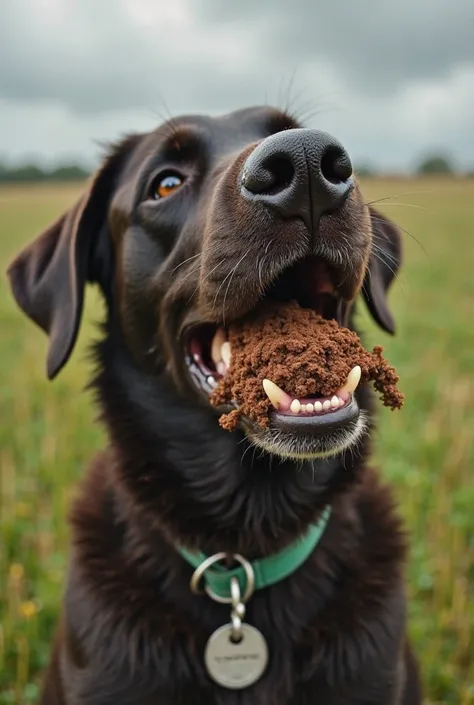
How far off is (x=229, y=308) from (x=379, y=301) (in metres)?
0.91

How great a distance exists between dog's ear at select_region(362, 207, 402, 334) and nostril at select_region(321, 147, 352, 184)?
725 millimetres


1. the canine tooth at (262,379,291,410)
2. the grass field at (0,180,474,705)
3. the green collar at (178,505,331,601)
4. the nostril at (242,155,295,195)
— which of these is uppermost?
the nostril at (242,155,295,195)

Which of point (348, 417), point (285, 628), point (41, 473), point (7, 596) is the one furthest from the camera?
point (41, 473)

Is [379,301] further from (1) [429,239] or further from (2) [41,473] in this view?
(1) [429,239]

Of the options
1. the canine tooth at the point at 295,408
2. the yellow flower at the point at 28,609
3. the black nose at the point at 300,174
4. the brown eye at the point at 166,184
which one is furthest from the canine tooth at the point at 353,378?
the yellow flower at the point at 28,609

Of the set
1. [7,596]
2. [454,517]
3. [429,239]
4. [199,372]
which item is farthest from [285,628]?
[429,239]

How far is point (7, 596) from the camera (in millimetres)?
3543

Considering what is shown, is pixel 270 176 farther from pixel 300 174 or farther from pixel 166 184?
pixel 166 184

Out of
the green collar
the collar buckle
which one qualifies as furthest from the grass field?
the collar buckle

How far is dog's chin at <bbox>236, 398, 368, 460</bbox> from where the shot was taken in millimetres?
1928

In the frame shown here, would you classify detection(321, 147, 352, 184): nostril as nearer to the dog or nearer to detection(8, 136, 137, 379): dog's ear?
the dog

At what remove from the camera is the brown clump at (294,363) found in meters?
1.94

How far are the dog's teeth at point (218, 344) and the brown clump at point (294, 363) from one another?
0.23 meters

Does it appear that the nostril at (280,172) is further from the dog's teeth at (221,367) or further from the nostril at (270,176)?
the dog's teeth at (221,367)
